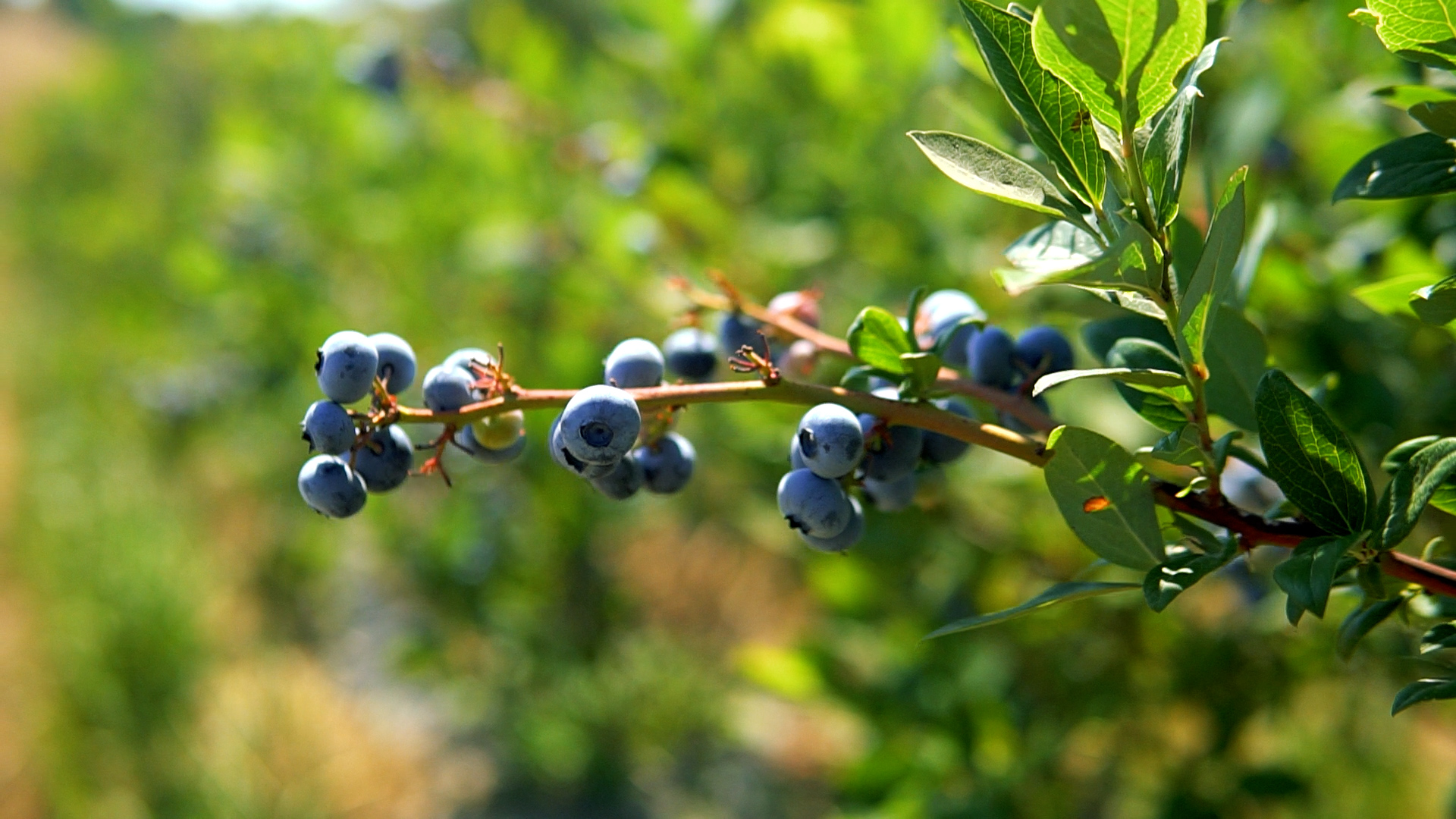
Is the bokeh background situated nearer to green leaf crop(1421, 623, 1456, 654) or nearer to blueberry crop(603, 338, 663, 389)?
green leaf crop(1421, 623, 1456, 654)

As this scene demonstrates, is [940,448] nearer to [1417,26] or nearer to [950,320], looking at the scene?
[950,320]

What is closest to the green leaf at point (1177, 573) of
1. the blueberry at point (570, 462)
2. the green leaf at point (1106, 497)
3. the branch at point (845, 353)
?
the green leaf at point (1106, 497)

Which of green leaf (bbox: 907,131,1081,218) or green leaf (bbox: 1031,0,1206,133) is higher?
green leaf (bbox: 1031,0,1206,133)

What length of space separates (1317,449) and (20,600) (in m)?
7.01

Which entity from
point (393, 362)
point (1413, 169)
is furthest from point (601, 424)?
point (1413, 169)

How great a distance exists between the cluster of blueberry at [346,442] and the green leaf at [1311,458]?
1.83 ft

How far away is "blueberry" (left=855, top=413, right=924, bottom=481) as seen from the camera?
72cm

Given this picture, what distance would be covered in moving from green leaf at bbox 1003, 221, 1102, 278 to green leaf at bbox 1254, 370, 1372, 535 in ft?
0.43

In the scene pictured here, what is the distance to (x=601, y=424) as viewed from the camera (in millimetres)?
639

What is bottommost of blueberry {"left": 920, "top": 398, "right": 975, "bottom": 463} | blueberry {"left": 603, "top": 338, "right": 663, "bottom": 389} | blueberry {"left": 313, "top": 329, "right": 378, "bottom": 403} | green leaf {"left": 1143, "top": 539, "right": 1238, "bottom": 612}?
green leaf {"left": 1143, "top": 539, "right": 1238, "bottom": 612}

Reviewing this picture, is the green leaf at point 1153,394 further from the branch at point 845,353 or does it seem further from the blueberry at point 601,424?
the blueberry at point 601,424

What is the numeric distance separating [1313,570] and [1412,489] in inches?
3.5

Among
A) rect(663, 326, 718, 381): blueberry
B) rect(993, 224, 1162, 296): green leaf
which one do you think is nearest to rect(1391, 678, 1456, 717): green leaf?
rect(993, 224, 1162, 296): green leaf

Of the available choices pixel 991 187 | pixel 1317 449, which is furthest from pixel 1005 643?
pixel 991 187
